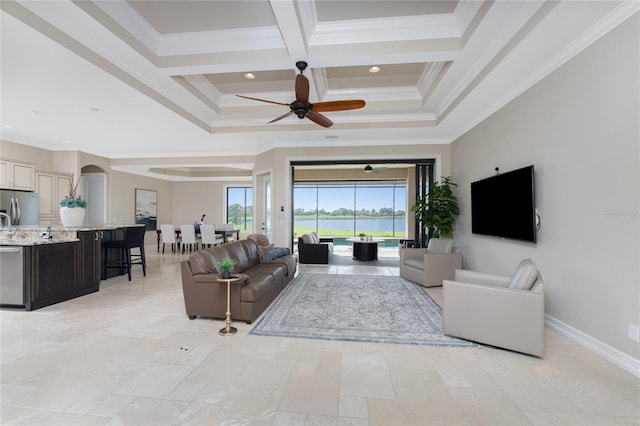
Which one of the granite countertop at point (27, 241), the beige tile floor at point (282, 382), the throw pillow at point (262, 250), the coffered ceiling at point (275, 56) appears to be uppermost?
the coffered ceiling at point (275, 56)

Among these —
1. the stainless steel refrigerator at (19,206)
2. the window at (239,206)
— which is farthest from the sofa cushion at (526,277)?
the window at (239,206)

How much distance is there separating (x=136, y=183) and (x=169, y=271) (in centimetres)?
473

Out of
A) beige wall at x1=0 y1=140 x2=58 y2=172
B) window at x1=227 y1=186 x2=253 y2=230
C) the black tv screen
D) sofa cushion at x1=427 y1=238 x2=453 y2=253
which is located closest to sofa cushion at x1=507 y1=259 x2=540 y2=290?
the black tv screen

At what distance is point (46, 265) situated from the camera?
12.4 ft

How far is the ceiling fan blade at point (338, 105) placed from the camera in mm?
3215

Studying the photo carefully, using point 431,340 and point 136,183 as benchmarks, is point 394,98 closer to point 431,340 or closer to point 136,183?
point 431,340

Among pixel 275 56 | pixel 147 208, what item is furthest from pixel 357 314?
pixel 147 208

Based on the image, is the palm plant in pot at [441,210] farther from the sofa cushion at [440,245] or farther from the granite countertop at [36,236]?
the granite countertop at [36,236]

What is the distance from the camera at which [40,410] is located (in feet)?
5.90

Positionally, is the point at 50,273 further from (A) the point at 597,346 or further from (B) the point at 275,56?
(A) the point at 597,346

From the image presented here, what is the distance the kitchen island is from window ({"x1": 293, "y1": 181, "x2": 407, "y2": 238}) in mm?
7787

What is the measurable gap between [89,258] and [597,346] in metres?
6.42

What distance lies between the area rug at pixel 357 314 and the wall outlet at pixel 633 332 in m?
1.18

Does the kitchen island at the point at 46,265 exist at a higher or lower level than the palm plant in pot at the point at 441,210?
lower
